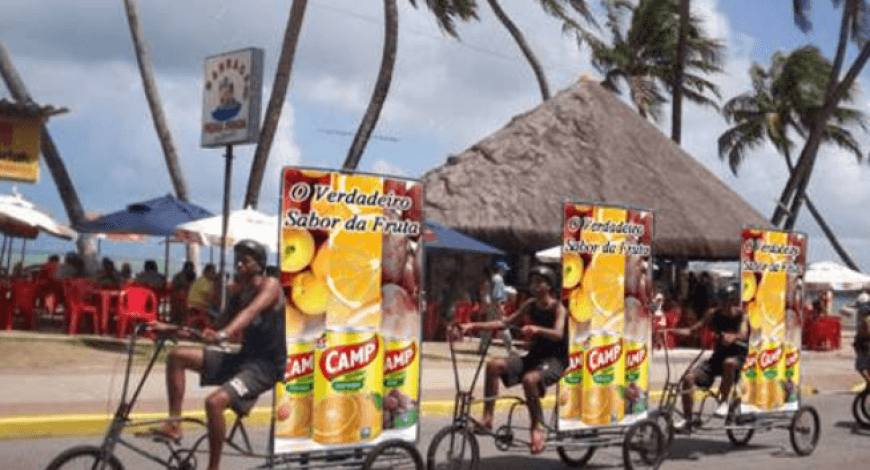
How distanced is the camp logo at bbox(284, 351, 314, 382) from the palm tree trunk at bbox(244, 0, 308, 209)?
54.8 ft

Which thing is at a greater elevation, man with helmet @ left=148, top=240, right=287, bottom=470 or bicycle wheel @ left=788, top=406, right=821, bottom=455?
man with helmet @ left=148, top=240, right=287, bottom=470

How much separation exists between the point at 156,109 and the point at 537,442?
841 inches

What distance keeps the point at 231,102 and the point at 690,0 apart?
882 inches

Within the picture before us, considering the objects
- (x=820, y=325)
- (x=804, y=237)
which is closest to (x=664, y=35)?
(x=820, y=325)

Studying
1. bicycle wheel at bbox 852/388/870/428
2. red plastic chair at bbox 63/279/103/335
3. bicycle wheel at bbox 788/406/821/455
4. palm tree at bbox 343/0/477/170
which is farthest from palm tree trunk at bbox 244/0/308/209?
bicycle wheel at bbox 788/406/821/455

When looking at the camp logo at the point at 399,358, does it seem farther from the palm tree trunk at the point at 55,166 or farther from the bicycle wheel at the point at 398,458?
the palm tree trunk at the point at 55,166

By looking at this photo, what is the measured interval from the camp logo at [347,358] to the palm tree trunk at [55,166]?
1790cm

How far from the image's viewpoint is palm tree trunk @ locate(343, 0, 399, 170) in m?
27.6

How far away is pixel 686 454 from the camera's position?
39.5 ft

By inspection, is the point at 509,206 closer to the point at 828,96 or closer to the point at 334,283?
Result: the point at 828,96

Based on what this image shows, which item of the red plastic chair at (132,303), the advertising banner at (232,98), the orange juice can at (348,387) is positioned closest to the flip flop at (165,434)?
the orange juice can at (348,387)

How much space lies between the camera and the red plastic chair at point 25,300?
67.9 ft

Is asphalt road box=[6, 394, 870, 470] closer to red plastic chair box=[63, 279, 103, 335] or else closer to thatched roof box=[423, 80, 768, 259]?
red plastic chair box=[63, 279, 103, 335]

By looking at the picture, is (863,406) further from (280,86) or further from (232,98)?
(280,86)
